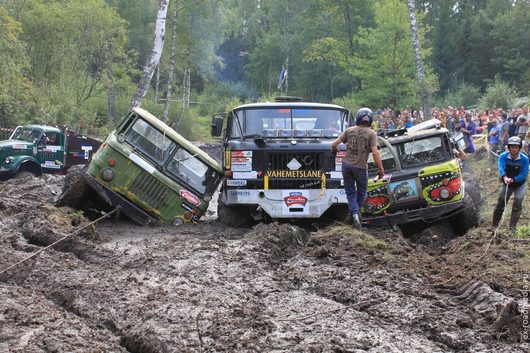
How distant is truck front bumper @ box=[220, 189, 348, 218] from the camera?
40.8 feet

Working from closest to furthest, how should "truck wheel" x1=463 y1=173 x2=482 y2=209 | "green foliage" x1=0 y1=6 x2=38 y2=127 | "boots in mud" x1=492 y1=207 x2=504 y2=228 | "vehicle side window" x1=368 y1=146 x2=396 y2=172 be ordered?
1. "boots in mud" x1=492 y1=207 x2=504 y2=228
2. "vehicle side window" x1=368 y1=146 x2=396 y2=172
3. "truck wheel" x1=463 y1=173 x2=482 y2=209
4. "green foliage" x1=0 y1=6 x2=38 y2=127

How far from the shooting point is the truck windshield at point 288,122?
12992mm

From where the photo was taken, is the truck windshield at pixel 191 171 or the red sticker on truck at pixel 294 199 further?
the truck windshield at pixel 191 171

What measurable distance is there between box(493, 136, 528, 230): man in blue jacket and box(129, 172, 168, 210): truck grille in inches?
225

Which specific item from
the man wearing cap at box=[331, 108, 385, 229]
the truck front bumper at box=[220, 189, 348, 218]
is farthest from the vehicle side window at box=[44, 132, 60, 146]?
the man wearing cap at box=[331, 108, 385, 229]

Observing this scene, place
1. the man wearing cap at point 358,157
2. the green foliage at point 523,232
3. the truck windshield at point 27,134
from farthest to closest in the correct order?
the truck windshield at point 27,134 < the green foliage at point 523,232 < the man wearing cap at point 358,157

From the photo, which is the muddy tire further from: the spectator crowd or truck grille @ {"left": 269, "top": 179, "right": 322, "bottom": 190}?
truck grille @ {"left": 269, "top": 179, "right": 322, "bottom": 190}

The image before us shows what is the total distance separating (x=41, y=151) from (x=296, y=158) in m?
11.6

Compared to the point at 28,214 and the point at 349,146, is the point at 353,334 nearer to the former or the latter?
the point at 349,146

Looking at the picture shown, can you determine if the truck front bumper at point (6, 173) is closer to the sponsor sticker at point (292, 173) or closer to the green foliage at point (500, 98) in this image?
the sponsor sticker at point (292, 173)

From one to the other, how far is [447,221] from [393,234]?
1974 mm

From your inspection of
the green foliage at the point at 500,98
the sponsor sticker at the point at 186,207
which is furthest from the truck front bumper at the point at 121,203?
the green foliage at the point at 500,98

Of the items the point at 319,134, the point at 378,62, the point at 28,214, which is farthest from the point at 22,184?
the point at 378,62

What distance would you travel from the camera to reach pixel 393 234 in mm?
11719
